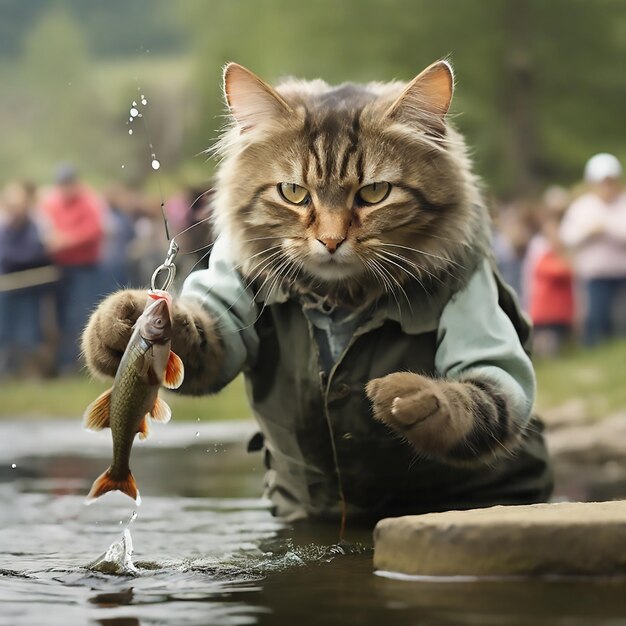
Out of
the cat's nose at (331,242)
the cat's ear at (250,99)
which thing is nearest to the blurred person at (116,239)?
the cat's ear at (250,99)

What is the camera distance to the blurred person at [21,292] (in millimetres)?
16266

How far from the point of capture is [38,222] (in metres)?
16.8

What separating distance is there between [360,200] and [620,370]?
38.6 feet

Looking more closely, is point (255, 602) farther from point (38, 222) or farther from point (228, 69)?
point (38, 222)

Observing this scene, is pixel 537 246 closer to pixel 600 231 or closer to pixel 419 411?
pixel 600 231

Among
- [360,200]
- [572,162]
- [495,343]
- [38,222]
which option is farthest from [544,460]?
[572,162]

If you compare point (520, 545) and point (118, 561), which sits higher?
point (520, 545)

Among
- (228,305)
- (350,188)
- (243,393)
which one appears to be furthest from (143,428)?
(243,393)

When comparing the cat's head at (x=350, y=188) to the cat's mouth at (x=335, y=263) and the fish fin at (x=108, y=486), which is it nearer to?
the cat's mouth at (x=335, y=263)

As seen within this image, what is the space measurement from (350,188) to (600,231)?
1085 cm

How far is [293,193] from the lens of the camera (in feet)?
15.5

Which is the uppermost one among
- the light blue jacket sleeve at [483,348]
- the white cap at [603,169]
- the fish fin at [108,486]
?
the white cap at [603,169]

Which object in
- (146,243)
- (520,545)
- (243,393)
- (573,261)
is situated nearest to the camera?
(520,545)

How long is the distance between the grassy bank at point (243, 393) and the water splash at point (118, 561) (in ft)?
29.6
